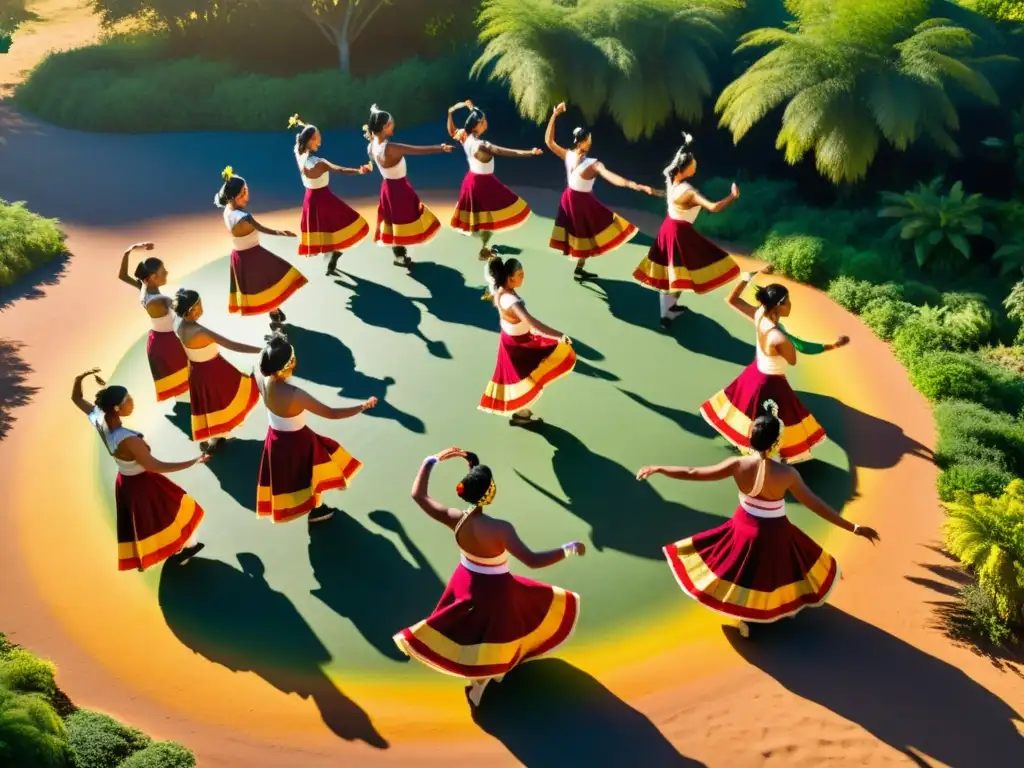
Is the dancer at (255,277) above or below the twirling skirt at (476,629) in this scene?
above

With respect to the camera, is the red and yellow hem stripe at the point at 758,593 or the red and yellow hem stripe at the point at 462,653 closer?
the red and yellow hem stripe at the point at 462,653

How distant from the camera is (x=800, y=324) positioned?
11.0 meters

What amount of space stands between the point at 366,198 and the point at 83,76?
736 cm

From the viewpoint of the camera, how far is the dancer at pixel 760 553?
6.50 m

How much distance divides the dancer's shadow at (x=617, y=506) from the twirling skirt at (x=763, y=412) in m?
0.79

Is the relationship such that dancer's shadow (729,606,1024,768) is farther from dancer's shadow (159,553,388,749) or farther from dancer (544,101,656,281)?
dancer (544,101,656,281)

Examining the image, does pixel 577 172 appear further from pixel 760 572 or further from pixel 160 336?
pixel 760 572

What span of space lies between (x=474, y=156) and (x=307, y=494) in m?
5.07

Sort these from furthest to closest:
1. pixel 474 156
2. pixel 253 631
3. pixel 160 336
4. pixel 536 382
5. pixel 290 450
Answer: pixel 474 156 < pixel 160 336 < pixel 536 382 < pixel 290 450 < pixel 253 631

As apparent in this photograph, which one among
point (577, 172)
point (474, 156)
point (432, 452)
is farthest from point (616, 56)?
point (432, 452)

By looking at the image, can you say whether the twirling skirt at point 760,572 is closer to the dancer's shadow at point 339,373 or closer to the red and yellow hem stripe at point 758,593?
the red and yellow hem stripe at point 758,593

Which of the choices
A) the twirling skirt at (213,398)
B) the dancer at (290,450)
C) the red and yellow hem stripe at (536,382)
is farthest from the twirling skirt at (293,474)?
the red and yellow hem stripe at (536,382)

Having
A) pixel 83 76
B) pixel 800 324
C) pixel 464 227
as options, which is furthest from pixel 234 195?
pixel 83 76

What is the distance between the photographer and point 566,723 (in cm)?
647
